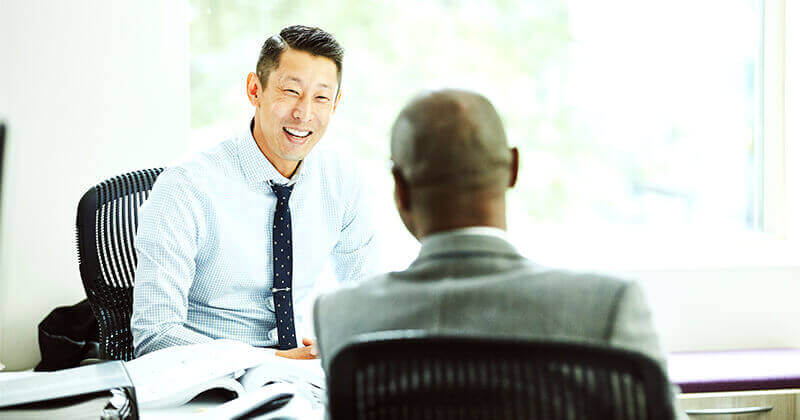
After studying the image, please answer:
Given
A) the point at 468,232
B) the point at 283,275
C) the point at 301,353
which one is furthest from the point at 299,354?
the point at 468,232

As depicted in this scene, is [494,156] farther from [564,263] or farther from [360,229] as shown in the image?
[564,263]

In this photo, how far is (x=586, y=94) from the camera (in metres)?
3.05

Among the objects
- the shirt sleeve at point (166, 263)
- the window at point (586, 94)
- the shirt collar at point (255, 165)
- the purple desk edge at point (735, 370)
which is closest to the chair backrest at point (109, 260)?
the shirt sleeve at point (166, 263)

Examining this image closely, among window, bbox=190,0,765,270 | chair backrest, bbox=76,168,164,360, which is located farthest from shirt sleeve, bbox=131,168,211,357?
window, bbox=190,0,765,270

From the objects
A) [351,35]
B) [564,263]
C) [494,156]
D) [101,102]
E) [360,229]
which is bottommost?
[564,263]

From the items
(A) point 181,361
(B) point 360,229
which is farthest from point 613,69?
(A) point 181,361

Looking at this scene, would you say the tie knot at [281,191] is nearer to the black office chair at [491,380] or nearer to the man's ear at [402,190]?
the man's ear at [402,190]

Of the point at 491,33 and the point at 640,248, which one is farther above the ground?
the point at 491,33

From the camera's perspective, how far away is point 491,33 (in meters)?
2.99

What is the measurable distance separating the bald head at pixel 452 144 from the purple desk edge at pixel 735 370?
5.70ft

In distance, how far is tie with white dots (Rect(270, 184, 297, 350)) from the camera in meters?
1.85

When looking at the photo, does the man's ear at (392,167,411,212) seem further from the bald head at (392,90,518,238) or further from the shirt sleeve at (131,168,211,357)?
the shirt sleeve at (131,168,211,357)

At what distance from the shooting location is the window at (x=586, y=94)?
296 centimetres

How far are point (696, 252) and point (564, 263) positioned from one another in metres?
0.55
